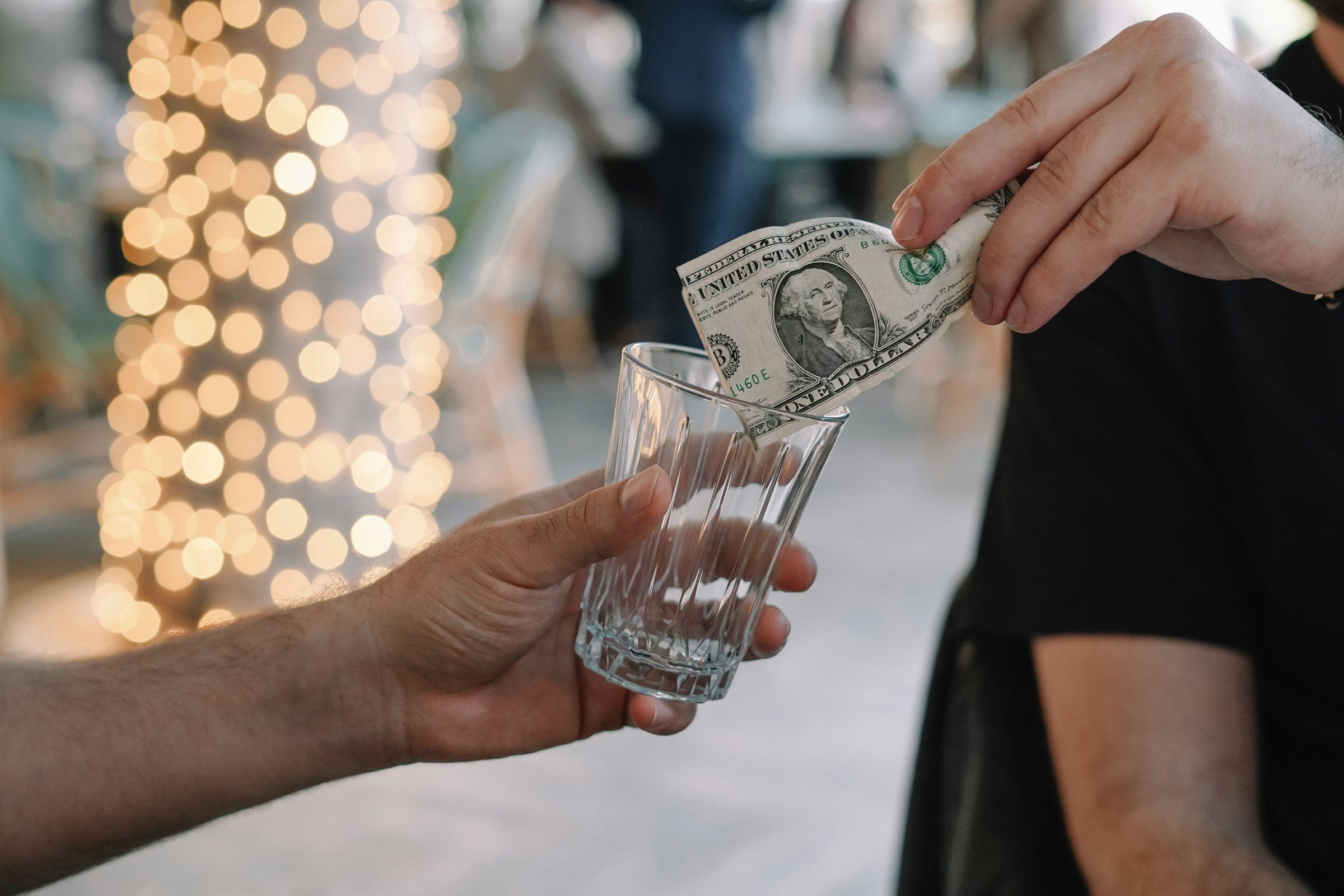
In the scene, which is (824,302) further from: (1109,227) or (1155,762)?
(1155,762)

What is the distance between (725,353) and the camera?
0.69 metres

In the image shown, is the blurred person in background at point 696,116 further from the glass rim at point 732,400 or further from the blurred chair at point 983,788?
the glass rim at point 732,400

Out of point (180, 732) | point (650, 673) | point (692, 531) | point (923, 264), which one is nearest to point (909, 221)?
point (923, 264)

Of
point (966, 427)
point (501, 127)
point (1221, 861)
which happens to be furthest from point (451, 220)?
point (1221, 861)

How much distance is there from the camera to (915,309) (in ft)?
2.24

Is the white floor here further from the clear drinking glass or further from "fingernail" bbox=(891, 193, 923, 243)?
"fingernail" bbox=(891, 193, 923, 243)

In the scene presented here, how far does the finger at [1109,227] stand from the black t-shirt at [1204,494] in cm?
32

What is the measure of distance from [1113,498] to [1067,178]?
1.30 feet

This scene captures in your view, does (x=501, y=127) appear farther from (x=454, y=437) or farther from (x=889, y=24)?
(x=889, y=24)

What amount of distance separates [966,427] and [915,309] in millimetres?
3865

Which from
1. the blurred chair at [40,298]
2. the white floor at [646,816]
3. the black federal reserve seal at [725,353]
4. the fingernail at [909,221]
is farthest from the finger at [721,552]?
Answer: the blurred chair at [40,298]

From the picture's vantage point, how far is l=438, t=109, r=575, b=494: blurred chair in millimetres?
3066

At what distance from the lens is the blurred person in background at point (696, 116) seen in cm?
443

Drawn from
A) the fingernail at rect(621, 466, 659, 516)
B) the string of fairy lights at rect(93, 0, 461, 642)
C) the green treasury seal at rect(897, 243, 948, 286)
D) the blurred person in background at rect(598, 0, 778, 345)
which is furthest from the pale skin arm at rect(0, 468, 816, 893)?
the blurred person in background at rect(598, 0, 778, 345)
